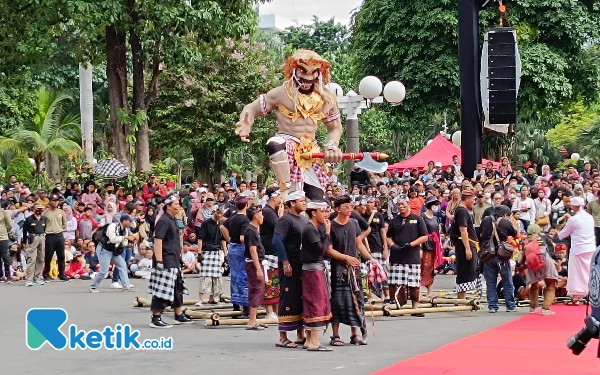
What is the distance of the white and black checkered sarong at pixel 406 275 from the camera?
49.5 feet

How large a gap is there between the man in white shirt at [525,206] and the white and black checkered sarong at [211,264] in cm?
689


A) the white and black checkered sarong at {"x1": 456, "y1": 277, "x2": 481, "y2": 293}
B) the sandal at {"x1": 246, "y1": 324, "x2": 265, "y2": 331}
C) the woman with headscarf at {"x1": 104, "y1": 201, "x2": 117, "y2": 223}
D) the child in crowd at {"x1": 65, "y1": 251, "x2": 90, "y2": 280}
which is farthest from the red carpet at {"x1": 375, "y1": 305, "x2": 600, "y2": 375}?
the woman with headscarf at {"x1": 104, "y1": 201, "x2": 117, "y2": 223}

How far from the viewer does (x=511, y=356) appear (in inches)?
430

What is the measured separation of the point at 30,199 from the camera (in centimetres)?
2309

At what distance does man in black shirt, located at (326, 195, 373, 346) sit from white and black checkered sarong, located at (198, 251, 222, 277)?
4356mm

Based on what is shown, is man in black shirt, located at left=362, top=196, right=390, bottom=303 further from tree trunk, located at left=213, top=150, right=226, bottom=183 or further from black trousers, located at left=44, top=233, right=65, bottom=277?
tree trunk, located at left=213, top=150, right=226, bottom=183

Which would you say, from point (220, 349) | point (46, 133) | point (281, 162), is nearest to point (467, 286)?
point (281, 162)

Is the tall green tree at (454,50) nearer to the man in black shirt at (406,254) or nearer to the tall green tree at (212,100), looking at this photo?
the tall green tree at (212,100)

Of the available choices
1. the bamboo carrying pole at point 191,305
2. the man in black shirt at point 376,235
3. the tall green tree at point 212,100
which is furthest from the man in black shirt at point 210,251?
the tall green tree at point 212,100

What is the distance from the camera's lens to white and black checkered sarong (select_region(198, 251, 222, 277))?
15859 millimetres

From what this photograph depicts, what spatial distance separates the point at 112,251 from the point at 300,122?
5.76m

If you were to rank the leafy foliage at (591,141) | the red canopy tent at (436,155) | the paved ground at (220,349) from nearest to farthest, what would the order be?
the paved ground at (220,349) < the red canopy tent at (436,155) < the leafy foliage at (591,141)

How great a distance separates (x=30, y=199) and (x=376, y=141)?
3261cm

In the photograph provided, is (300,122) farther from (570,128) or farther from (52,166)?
(570,128)
